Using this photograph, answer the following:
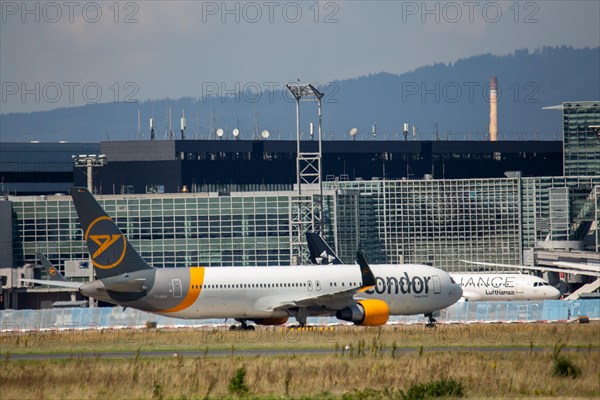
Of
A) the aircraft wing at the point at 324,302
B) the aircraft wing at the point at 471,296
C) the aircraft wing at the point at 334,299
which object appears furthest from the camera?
the aircraft wing at the point at 471,296

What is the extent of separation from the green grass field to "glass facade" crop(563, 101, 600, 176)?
432 ft

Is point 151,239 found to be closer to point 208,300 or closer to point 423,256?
point 423,256

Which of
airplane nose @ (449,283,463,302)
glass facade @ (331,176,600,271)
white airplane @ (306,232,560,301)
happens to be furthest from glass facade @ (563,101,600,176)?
airplane nose @ (449,283,463,302)

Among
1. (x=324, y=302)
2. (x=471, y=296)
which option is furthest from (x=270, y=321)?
(x=471, y=296)

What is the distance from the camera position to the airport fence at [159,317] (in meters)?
85.9

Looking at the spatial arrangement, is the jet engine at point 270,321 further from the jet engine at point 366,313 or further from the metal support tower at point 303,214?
the metal support tower at point 303,214

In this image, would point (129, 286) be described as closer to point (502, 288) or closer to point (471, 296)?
point (471, 296)

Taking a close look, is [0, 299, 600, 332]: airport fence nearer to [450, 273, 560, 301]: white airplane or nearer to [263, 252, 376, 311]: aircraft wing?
[263, 252, 376, 311]: aircraft wing

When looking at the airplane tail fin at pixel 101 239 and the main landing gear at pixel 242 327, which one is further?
the main landing gear at pixel 242 327

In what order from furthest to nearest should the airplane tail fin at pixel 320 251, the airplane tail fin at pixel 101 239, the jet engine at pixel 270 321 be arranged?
the airplane tail fin at pixel 320 251 → the jet engine at pixel 270 321 → the airplane tail fin at pixel 101 239

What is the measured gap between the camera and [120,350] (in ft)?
204

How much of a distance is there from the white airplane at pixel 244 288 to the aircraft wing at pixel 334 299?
61 millimetres

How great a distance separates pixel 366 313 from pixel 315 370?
27.3 m

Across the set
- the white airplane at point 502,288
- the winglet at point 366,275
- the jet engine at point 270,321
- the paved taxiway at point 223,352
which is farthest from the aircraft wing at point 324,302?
the white airplane at point 502,288
